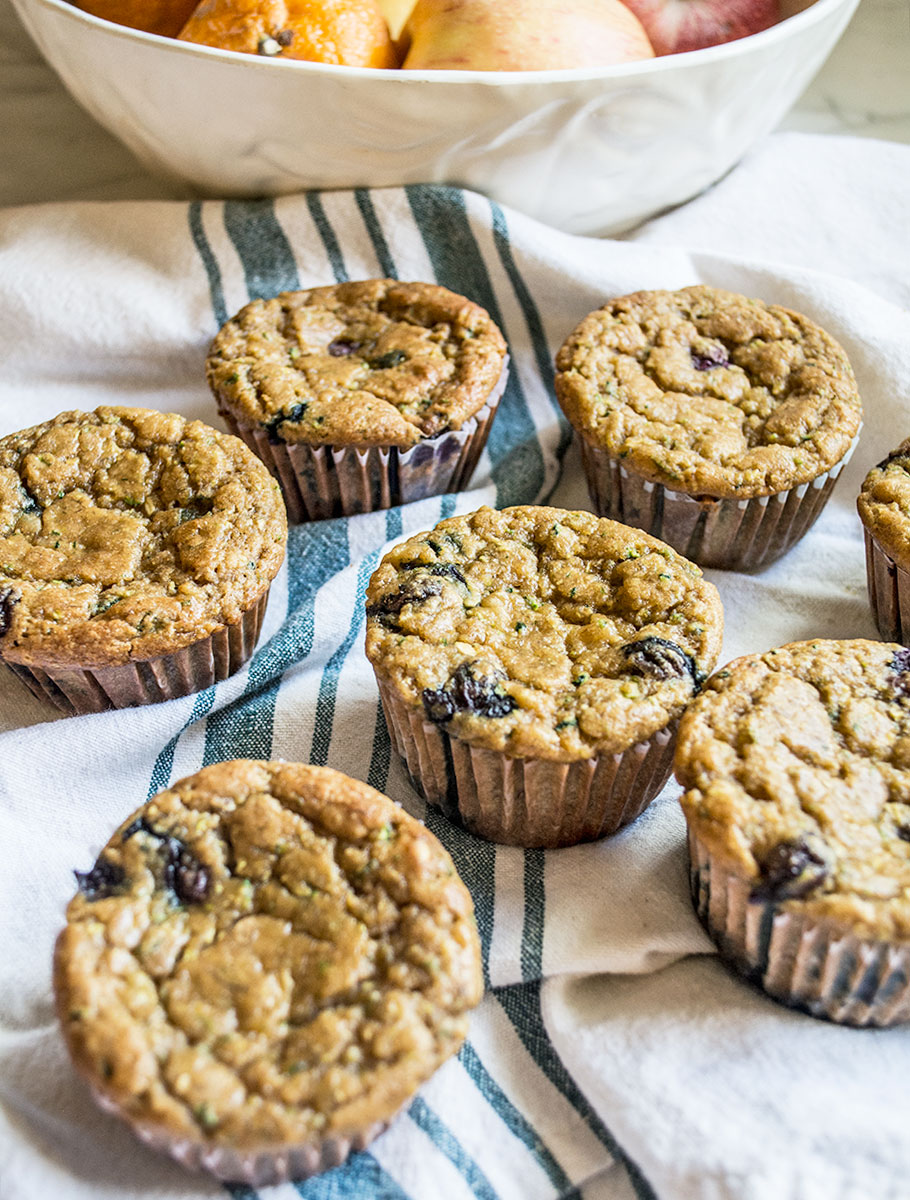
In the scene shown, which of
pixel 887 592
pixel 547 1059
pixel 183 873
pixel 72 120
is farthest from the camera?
pixel 72 120

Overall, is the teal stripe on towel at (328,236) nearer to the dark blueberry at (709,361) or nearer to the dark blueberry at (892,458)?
the dark blueberry at (709,361)

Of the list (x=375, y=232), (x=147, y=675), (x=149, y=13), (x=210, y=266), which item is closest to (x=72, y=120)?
(x=149, y=13)

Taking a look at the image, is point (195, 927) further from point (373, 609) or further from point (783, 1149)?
point (783, 1149)

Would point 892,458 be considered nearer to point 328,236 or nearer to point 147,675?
point 328,236

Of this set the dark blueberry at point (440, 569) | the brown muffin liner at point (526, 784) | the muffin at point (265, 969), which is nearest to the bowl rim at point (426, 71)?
the dark blueberry at point (440, 569)

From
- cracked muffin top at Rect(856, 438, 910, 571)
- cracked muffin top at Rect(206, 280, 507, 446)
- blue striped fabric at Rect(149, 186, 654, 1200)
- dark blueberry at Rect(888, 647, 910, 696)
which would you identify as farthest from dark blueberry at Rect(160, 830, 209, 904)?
cracked muffin top at Rect(856, 438, 910, 571)
